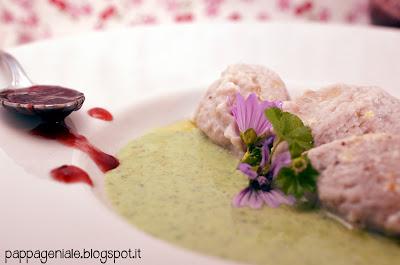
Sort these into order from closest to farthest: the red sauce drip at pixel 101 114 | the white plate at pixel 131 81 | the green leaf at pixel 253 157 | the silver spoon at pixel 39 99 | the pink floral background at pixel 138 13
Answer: the white plate at pixel 131 81 < the green leaf at pixel 253 157 < the silver spoon at pixel 39 99 < the red sauce drip at pixel 101 114 < the pink floral background at pixel 138 13

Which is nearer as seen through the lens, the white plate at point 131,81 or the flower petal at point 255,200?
the white plate at point 131,81

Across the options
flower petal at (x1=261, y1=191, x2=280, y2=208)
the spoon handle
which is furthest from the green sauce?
the spoon handle

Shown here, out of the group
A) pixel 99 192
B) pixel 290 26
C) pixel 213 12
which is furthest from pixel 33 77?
pixel 213 12

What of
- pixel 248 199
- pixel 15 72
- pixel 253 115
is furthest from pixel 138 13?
pixel 248 199

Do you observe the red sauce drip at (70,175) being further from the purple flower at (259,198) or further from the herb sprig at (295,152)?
the herb sprig at (295,152)

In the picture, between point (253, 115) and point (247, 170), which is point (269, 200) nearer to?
point (247, 170)

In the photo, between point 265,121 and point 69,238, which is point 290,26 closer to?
point 265,121

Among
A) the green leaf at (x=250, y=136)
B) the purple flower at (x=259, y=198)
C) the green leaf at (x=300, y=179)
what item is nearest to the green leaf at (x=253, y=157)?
the green leaf at (x=250, y=136)
